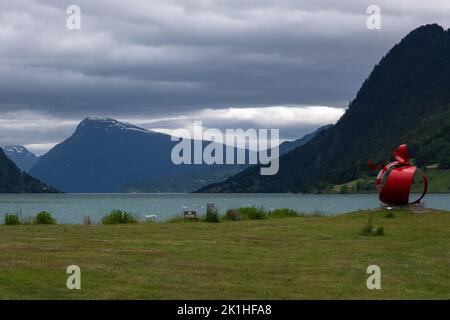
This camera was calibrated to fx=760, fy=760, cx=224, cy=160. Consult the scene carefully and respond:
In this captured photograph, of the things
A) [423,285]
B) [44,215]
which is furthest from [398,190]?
[423,285]

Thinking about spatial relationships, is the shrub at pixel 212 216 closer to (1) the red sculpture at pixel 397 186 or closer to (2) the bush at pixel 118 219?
(2) the bush at pixel 118 219

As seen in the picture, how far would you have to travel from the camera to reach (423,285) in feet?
67.2

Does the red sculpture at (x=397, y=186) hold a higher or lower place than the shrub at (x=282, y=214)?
higher

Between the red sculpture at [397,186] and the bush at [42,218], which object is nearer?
the bush at [42,218]

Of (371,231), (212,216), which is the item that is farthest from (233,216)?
(371,231)

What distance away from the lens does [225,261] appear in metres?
24.1

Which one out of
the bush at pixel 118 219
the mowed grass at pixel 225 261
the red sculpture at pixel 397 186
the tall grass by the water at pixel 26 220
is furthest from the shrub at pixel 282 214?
the tall grass by the water at pixel 26 220

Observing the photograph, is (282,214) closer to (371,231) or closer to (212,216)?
(212,216)

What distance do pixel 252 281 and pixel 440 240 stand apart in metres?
12.9

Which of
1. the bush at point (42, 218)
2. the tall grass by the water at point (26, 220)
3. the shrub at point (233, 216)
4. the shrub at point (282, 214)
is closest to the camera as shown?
the tall grass by the water at point (26, 220)

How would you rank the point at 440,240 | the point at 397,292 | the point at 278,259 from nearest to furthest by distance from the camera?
1. the point at 397,292
2. the point at 278,259
3. the point at 440,240

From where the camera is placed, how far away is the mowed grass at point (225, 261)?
19000mm
